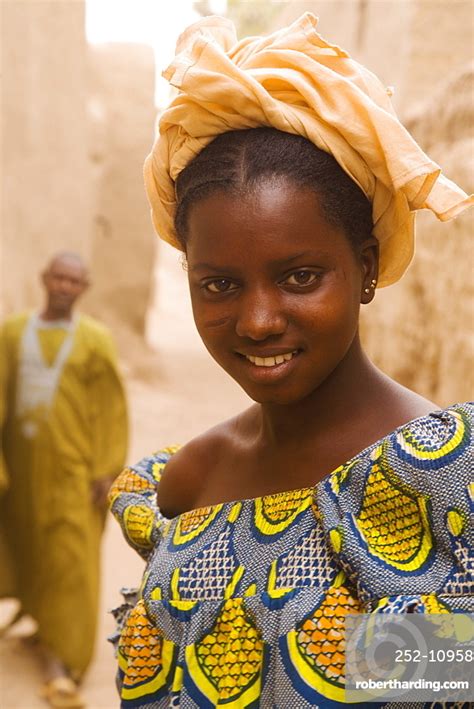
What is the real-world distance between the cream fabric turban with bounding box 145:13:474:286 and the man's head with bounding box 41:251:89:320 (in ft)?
12.2

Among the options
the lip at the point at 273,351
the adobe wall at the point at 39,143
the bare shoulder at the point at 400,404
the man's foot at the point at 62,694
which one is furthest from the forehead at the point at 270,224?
the adobe wall at the point at 39,143

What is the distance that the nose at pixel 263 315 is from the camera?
1238 mm

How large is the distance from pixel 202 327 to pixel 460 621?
1.70 ft

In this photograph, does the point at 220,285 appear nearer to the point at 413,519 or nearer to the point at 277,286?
the point at 277,286

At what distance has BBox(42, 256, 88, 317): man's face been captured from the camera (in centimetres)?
505

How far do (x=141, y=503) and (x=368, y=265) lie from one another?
0.60 metres

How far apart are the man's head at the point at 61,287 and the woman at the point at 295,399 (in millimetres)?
3693

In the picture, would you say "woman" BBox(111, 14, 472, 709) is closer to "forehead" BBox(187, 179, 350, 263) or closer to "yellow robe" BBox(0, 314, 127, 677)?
"forehead" BBox(187, 179, 350, 263)

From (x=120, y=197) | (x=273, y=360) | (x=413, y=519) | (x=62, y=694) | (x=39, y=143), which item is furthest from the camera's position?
(x=120, y=197)

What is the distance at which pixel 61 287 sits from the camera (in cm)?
507

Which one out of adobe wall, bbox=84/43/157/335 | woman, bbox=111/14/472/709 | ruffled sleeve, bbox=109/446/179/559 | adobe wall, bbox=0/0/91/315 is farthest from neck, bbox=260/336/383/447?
adobe wall, bbox=84/43/157/335

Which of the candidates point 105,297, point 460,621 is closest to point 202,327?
point 460,621

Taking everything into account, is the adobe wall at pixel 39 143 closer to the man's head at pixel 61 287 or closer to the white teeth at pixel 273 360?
the man's head at pixel 61 287

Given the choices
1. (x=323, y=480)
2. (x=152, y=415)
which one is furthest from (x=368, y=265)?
(x=152, y=415)
